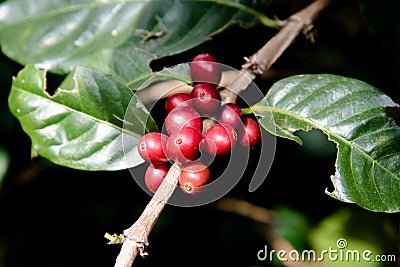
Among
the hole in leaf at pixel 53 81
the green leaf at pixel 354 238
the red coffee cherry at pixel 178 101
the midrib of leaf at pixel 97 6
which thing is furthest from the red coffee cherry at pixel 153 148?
the green leaf at pixel 354 238

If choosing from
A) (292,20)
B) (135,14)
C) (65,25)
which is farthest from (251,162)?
(65,25)

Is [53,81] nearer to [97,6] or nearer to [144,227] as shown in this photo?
[97,6]

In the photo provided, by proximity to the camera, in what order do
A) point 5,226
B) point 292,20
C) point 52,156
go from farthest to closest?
point 5,226, point 292,20, point 52,156

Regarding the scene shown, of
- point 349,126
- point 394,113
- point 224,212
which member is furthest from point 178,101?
point 224,212

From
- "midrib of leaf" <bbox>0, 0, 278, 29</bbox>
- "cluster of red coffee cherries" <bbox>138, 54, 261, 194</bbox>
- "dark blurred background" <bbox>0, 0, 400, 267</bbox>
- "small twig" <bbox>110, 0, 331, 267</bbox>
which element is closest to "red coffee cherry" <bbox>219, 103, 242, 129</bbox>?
"cluster of red coffee cherries" <bbox>138, 54, 261, 194</bbox>

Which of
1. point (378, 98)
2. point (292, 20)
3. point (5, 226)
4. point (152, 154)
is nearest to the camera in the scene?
point (152, 154)

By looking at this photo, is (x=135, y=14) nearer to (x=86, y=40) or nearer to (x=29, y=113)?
(x=86, y=40)

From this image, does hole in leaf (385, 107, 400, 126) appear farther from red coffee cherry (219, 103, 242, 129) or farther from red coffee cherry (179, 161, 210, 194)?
Answer: red coffee cherry (179, 161, 210, 194)
